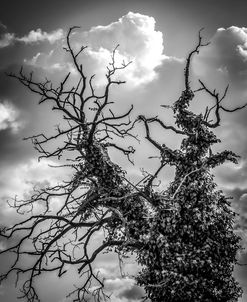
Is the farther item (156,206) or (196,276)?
(156,206)

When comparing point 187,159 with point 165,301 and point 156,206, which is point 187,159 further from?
point 165,301

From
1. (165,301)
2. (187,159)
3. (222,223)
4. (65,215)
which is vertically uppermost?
(187,159)

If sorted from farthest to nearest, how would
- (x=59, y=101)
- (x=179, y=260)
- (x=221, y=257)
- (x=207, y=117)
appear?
1. (x=207, y=117)
2. (x=59, y=101)
3. (x=221, y=257)
4. (x=179, y=260)

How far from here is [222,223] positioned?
1340 cm

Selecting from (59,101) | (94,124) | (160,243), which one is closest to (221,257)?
(160,243)

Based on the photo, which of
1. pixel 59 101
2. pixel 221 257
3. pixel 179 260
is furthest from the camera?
pixel 59 101

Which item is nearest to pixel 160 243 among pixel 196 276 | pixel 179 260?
pixel 179 260

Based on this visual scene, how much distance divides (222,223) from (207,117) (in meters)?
4.31

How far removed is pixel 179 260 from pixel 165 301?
1420mm

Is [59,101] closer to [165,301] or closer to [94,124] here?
Result: [94,124]

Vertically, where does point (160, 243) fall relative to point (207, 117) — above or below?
below

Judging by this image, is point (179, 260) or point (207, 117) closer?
point (179, 260)

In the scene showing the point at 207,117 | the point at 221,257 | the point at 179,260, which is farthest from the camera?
the point at 207,117

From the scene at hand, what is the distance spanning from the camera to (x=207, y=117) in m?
15.0
